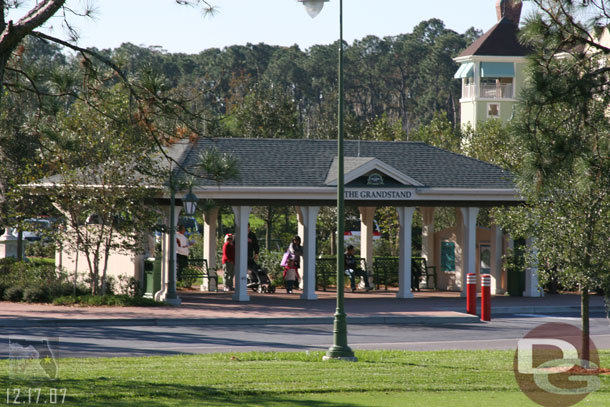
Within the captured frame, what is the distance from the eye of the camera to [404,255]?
2562 cm

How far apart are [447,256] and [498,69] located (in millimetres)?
33678

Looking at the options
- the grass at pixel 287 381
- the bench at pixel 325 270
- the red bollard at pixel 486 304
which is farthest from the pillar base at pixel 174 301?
the grass at pixel 287 381

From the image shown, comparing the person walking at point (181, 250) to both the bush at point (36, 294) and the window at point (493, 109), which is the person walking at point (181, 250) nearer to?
the bush at point (36, 294)

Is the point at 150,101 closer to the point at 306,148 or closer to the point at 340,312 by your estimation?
the point at 340,312

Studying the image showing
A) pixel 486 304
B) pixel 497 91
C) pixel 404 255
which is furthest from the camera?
pixel 497 91

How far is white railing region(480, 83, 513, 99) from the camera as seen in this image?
202 ft

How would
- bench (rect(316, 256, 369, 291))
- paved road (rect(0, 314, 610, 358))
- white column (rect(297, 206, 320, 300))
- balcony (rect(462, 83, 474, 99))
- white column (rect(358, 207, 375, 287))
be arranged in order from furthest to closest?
1. balcony (rect(462, 83, 474, 99))
2. white column (rect(358, 207, 375, 287))
3. bench (rect(316, 256, 369, 291))
4. white column (rect(297, 206, 320, 300))
5. paved road (rect(0, 314, 610, 358))

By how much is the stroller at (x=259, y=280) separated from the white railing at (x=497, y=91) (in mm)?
37732

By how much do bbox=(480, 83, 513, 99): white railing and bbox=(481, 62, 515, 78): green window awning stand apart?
132 cm

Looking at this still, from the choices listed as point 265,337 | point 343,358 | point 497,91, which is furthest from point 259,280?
point 497,91

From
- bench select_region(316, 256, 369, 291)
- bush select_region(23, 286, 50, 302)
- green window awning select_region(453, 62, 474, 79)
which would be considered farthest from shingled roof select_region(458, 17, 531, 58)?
bush select_region(23, 286, 50, 302)

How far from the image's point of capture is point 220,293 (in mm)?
27188

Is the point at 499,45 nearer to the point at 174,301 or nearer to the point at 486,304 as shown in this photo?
the point at 486,304

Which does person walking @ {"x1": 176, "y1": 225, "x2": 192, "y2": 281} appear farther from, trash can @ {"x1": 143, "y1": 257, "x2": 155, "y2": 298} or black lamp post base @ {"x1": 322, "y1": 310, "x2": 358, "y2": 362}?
black lamp post base @ {"x1": 322, "y1": 310, "x2": 358, "y2": 362}
